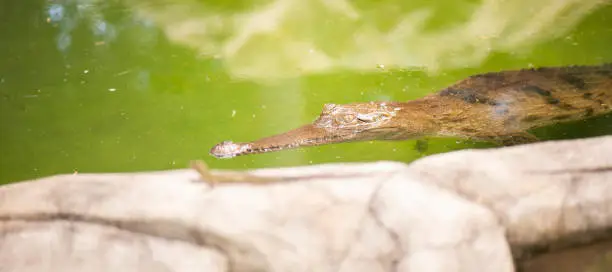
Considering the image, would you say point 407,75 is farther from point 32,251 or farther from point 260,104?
point 32,251

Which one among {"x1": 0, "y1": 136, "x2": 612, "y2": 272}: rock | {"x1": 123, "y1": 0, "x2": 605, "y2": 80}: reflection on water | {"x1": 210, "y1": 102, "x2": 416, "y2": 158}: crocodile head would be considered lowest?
{"x1": 0, "y1": 136, "x2": 612, "y2": 272}: rock

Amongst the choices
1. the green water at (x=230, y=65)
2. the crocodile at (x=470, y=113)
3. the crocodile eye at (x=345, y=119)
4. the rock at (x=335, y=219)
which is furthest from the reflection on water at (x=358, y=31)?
the rock at (x=335, y=219)

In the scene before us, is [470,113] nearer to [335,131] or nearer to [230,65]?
[335,131]

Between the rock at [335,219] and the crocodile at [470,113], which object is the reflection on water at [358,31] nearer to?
the crocodile at [470,113]

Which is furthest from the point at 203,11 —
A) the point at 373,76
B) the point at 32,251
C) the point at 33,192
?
the point at 32,251

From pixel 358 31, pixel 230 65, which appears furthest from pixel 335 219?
pixel 358 31

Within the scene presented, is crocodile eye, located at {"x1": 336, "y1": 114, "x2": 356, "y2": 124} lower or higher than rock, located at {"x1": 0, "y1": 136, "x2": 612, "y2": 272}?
higher

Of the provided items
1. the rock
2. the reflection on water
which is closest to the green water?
the reflection on water

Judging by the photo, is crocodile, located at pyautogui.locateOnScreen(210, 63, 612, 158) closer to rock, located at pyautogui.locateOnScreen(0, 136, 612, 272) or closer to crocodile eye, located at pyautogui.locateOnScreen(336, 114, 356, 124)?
crocodile eye, located at pyautogui.locateOnScreen(336, 114, 356, 124)

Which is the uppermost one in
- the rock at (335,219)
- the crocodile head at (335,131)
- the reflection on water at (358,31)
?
the reflection on water at (358,31)

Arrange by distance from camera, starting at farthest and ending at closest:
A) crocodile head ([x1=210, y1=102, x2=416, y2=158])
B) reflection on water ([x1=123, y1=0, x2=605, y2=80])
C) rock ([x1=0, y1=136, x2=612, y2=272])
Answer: reflection on water ([x1=123, y1=0, x2=605, y2=80]) < crocodile head ([x1=210, y1=102, x2=416, y2=158]) < rock ([x1=0, y1=136, x2=612, y2=272])
